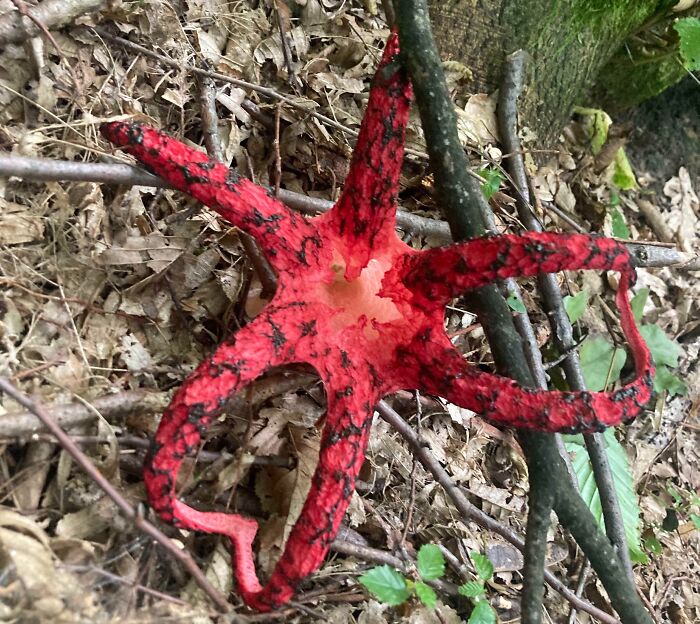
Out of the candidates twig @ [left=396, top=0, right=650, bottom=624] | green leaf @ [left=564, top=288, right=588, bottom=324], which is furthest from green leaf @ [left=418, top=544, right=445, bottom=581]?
green leaf @ [left=564, top=288, right=588, bottom=324]

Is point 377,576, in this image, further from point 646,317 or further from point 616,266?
point 646,317

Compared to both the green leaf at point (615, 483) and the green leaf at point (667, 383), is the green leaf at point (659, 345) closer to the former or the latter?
the green leaf at point (667, 383)

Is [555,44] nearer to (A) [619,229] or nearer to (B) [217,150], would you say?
(A) [619,229]

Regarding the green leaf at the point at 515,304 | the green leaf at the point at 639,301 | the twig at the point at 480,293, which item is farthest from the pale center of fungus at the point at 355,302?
the green leaf at the point at 639,301

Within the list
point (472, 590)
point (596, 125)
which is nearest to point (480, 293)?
point (472, 590)

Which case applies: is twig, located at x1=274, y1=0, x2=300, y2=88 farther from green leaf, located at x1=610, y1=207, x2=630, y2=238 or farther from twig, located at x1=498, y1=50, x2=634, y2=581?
green leaf, located at x1=610, y1=207, x2=630, y2=238
